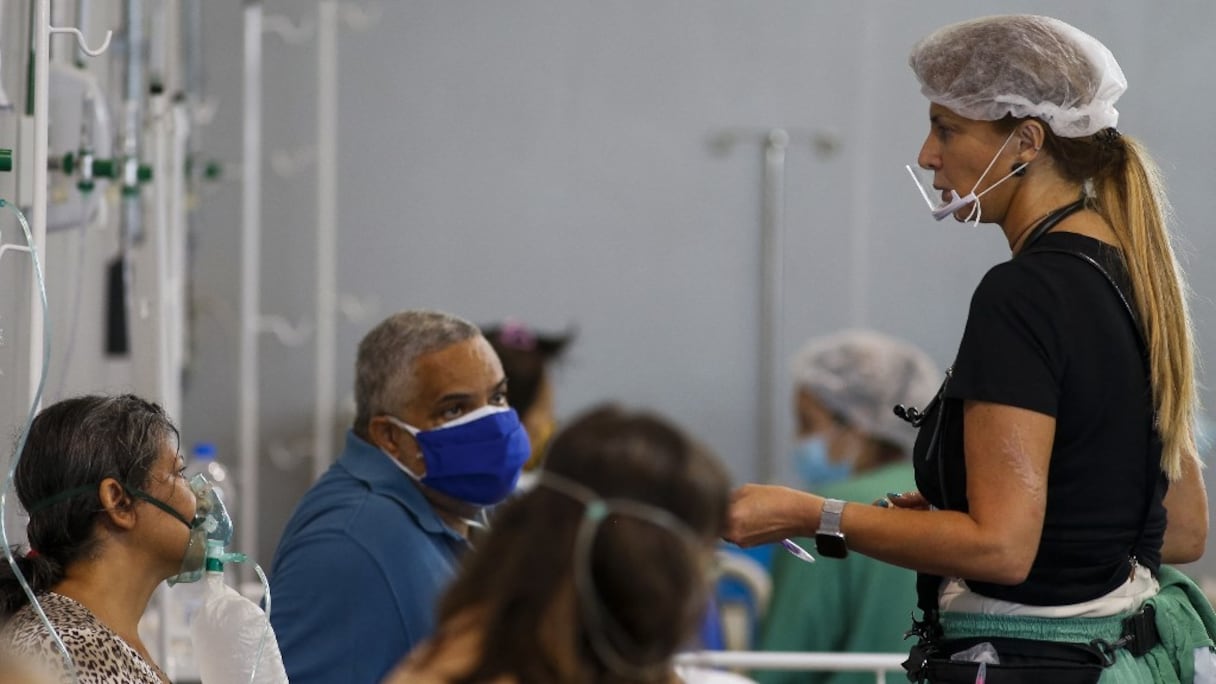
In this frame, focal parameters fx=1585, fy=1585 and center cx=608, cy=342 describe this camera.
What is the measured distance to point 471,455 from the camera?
2.40 metres

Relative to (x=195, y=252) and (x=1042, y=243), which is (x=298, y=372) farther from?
(x=1042, y=243)

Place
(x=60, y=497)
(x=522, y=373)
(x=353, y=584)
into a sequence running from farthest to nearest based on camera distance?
(x=522, y=373) → (x=353, y=584) → (x=60, y=497)

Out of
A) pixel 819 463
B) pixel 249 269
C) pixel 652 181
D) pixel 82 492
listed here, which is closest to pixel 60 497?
pixel 82 492

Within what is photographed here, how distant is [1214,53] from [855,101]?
1.22 m

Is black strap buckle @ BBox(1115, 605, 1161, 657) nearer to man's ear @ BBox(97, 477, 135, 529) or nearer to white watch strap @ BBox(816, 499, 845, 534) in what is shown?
white watch strap @ BBox(816, 499, 845, 534)

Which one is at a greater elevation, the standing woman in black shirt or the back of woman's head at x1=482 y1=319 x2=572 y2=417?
the standing woman in black shirt

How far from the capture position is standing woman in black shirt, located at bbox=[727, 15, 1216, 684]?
1.74 m

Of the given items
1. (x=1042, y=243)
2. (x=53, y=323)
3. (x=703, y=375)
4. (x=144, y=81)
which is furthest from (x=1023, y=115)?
(x=703, y=375)

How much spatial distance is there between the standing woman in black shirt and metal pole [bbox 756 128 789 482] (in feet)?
11.7

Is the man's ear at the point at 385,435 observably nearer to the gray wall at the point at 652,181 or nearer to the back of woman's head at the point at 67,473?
Result: the back of woman's head at the point at 67,473

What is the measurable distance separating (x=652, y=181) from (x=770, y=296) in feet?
1.88

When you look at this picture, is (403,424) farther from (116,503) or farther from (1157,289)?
(1157,289)

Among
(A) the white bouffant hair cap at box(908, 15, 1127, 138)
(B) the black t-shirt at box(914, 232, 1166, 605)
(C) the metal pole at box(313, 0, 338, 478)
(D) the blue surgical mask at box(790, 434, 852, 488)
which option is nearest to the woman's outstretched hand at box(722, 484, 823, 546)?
(B) the black t-shirt at box(914, 232, 1166, 605)

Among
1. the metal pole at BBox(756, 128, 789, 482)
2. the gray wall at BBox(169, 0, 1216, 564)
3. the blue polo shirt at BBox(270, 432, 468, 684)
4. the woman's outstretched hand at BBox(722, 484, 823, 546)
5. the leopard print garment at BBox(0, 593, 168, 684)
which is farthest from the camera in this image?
the metal pole at BBox(756, 128, 789, 482)
